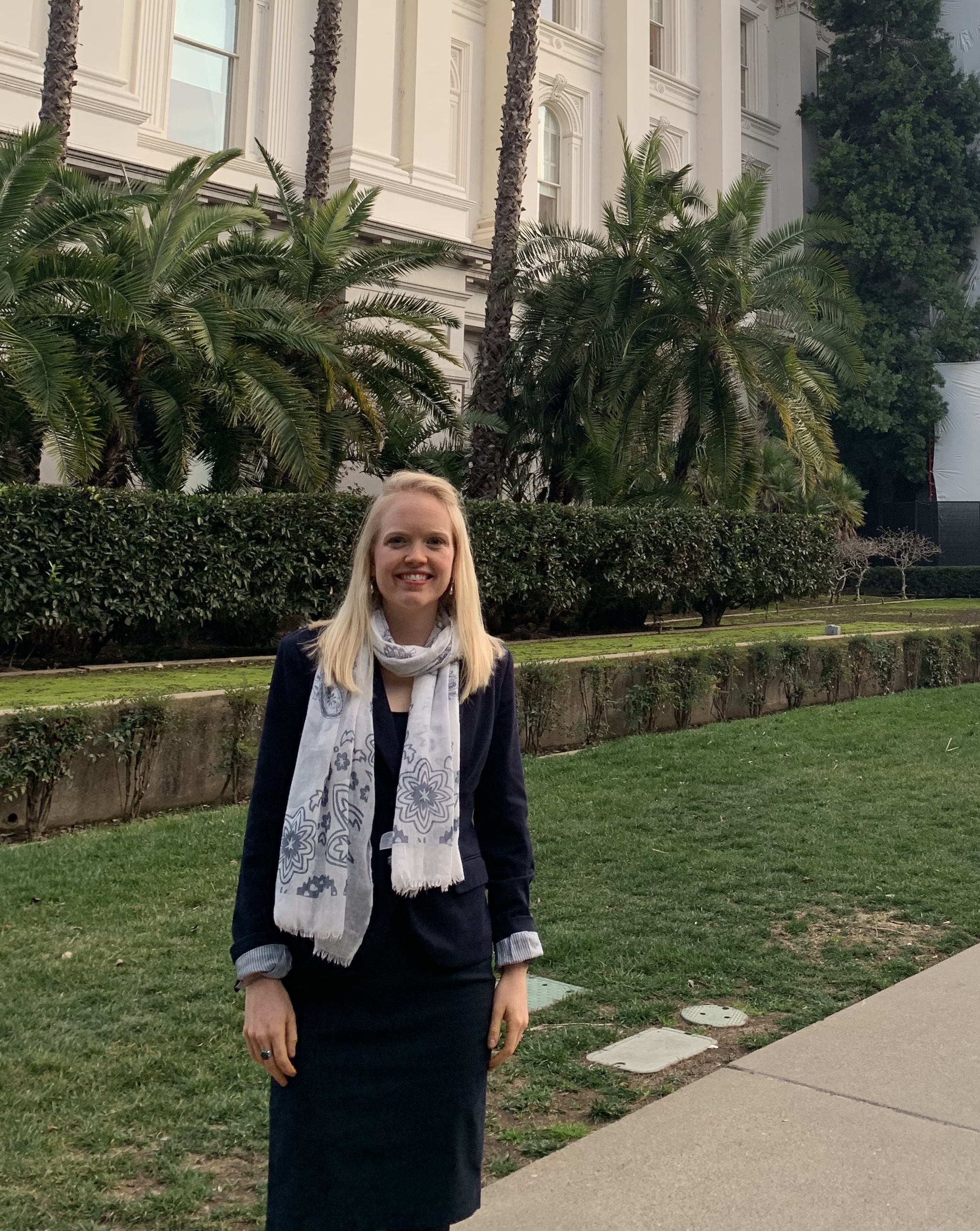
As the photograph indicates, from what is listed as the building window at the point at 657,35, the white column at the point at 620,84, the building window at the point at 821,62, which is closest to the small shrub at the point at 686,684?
the white column at the point at 620,84

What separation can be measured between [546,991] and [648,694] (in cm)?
599

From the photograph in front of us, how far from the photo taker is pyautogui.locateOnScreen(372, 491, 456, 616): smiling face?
2.22 metres

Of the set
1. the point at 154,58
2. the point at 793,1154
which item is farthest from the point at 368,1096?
the point at 154,58

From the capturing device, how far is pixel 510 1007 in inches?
87.4

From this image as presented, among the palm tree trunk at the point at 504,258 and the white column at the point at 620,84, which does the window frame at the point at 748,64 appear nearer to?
the white column at the point at 620,84

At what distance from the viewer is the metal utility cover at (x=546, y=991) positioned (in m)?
4.20

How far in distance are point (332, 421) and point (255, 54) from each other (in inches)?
401

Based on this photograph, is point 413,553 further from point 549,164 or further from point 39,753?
point 549,164

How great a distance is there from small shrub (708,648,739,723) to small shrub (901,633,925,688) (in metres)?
3.33

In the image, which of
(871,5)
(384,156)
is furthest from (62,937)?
(871,5)

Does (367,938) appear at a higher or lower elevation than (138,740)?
higher

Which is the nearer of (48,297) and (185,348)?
(48,297)

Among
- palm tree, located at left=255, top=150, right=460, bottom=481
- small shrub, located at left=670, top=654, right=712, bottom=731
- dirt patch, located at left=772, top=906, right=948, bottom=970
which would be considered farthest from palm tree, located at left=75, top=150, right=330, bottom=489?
dirt patch, located at left=772, top=906, right=948, bottom=970

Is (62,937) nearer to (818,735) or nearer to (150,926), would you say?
(150,926)
